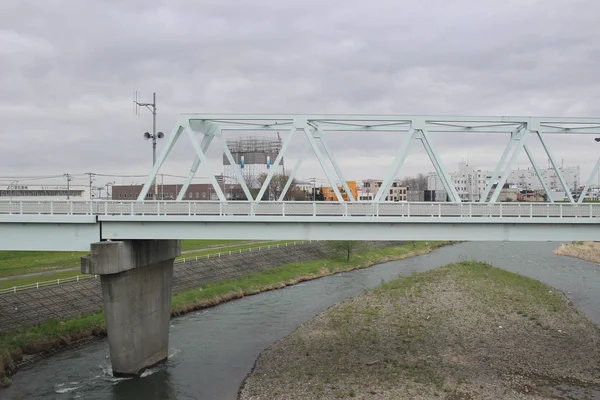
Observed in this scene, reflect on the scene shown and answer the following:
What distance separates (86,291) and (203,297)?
9.40m

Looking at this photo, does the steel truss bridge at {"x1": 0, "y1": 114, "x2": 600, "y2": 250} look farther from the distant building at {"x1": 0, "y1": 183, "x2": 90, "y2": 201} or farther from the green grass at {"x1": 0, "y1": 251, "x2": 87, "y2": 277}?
the distant building at {"x1": 0, "y1": 183, "x2": 90, "y2": 201}

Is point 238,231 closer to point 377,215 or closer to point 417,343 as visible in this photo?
point 377,215

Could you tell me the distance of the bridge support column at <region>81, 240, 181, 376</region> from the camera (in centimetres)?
2436

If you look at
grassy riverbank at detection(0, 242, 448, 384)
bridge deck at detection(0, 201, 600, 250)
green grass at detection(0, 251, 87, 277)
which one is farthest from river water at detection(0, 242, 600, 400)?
green grass at detection(0, 251, 87, 277)

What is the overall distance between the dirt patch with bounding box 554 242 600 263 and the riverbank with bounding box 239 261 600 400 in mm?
29916

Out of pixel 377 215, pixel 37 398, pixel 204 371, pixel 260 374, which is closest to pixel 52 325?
pixel 37 398

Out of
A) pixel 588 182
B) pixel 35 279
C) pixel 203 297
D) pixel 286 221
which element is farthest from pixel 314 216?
pixel 35 279

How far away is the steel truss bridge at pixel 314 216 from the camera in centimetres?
2380

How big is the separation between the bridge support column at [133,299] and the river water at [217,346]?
113 cm

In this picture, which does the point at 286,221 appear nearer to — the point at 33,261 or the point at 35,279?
the point at 35,279

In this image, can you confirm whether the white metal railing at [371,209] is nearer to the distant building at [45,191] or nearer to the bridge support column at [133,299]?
the bridge support column at [133,299]

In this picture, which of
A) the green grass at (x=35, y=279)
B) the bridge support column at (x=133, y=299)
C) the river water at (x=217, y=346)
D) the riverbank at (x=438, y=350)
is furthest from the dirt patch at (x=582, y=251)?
the green grass at (x=35, y=279)

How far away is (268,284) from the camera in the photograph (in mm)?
49812

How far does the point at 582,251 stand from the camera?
69625 millimetres
